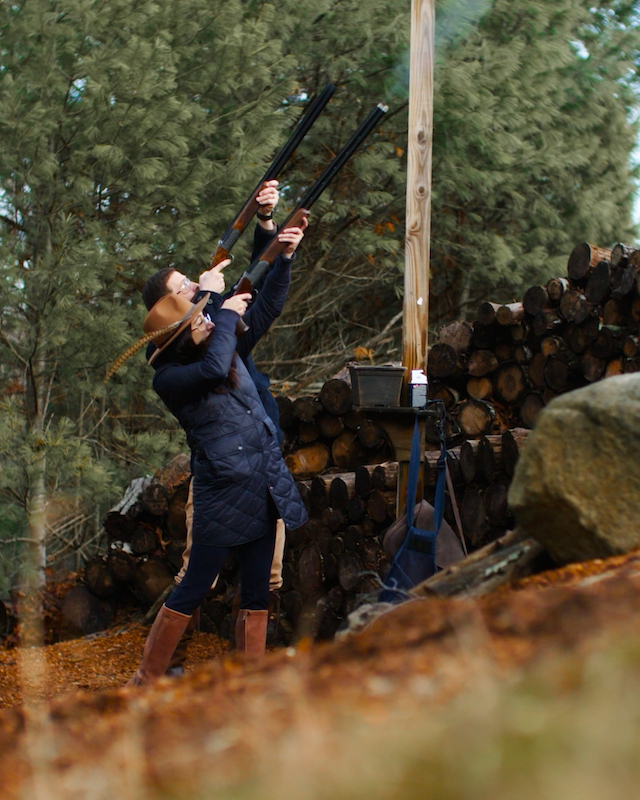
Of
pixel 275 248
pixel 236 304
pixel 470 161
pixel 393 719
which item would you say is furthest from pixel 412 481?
pixel 470 161

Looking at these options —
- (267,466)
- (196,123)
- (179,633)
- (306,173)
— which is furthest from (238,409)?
(306,173)

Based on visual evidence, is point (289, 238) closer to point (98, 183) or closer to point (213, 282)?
point (213, 282)

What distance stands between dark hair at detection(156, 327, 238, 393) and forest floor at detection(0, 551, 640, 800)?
1.71 meters

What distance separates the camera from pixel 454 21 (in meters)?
7.27

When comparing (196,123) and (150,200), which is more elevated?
(196,123)

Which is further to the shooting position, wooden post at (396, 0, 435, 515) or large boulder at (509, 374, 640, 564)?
wooden post at (396, 0, 435, 515)

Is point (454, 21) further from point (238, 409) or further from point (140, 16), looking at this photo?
point (238, 409)

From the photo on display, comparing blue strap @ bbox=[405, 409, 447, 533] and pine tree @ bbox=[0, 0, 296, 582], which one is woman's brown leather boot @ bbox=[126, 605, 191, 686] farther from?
pine tree @ bbox=[0, 0, 296, 582]

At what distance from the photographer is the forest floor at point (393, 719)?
34.6 inches

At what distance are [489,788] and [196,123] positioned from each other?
566cm

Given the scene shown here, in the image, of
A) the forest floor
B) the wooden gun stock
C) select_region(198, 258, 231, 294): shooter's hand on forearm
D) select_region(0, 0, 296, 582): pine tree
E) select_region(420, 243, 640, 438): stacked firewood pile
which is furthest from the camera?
select_region(0, 0, 296, 582): pine tree

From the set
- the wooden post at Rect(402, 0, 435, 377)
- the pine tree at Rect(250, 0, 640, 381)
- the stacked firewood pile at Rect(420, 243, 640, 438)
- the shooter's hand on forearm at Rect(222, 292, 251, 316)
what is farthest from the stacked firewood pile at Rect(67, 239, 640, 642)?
the pine tree at Rect(250, 0, 640, 381)

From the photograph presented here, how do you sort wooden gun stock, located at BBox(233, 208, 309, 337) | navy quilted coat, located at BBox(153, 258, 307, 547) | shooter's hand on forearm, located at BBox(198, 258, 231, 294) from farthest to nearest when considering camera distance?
wooden gun stock, located at BBox(233, 208, 309, 337) → shooter's hand on forearm, located at BBox(198, 258, 231, 294) → navy quilted coat, located at BBox(153, 258, 307, 547)

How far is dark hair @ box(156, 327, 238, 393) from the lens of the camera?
3004 mm
